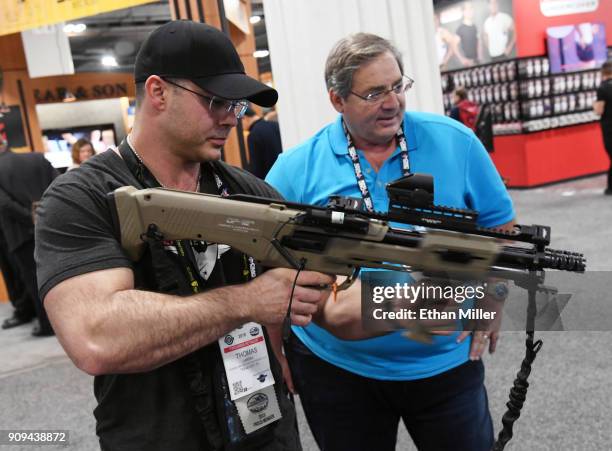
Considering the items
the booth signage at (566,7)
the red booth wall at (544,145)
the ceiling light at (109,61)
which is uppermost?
the ceiling light at (109,61)

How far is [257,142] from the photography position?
4547 mm

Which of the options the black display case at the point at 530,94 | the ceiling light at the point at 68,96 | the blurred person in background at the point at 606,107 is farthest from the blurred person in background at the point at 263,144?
the black display case at the point at 530,94

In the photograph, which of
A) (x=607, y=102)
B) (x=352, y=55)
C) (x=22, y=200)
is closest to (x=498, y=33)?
(x=607, y=102)

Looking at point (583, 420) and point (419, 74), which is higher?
point (419, 74)

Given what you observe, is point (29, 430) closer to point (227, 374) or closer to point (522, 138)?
point (227, 374)

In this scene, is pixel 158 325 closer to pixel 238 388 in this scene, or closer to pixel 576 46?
pixel 238 388

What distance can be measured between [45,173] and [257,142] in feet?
5.93

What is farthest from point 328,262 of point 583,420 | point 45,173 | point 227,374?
point 45,173

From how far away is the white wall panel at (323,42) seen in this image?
228 cm

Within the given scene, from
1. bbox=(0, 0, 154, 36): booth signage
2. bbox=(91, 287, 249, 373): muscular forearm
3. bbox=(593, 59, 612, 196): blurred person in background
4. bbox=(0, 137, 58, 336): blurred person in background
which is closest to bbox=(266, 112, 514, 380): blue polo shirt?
bbox=(91, 287, 249, 373): muscular forearm

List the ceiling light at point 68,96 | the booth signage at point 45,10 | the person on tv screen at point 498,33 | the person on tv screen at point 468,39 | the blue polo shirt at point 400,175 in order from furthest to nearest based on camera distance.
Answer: the person on tv screen at point 468,39
the person on tv screen at point 498,33
the ceiling light at point 68,96
the booth signage at point 45,10
the blue polo shirt at point 400,175

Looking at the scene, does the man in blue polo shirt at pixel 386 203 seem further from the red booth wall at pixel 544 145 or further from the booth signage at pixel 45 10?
the red booth wall at pixel 544 145

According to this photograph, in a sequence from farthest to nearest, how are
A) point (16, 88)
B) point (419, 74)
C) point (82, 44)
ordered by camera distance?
point (82, 44) < point (16, 88) < point (419, 74)

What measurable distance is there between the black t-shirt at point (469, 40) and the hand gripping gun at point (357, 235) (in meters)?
9.03
